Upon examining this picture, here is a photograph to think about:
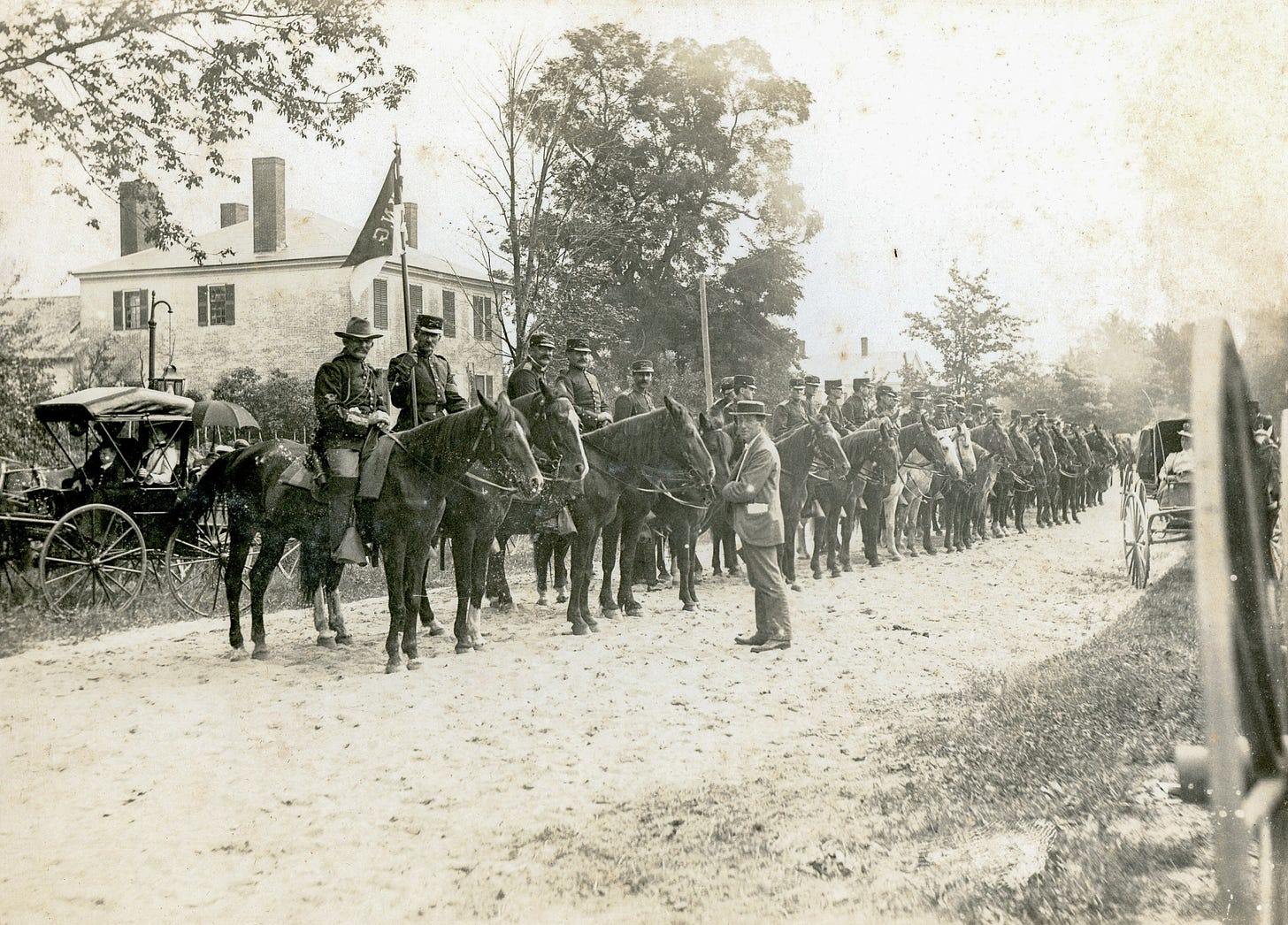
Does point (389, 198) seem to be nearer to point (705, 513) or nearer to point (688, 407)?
point (688, 407)

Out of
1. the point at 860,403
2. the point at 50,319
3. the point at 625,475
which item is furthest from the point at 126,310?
the point at 860,403

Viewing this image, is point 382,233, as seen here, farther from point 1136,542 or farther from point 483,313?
point 1136,542

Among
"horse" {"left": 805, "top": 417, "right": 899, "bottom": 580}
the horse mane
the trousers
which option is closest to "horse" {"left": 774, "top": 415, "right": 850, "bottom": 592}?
"horse" {"left": 805, "top": 417, "right": 899, "bottom": 580}

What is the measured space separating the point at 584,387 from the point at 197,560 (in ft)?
12.1

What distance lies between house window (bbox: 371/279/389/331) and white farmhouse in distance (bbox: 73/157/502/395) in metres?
0.01

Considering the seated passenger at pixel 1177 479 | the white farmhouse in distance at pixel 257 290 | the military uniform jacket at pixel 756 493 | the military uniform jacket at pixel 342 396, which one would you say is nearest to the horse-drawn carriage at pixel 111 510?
the white farmhouse in distance at pixel 257 290

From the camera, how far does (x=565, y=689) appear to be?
4875 millimetres

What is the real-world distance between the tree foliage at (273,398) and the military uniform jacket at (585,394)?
1.76 m

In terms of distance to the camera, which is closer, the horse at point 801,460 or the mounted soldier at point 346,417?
the mounted soldier at point 346,417

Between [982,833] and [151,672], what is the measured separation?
4.97 m

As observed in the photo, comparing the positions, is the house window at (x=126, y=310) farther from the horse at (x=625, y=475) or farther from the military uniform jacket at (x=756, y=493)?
the military uniform jacket at (x=756, y=493)

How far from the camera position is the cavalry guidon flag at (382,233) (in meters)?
4.74

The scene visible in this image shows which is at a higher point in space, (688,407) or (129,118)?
(129,118)

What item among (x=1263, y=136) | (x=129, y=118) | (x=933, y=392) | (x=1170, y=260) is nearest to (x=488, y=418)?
(x=129, y=118)
